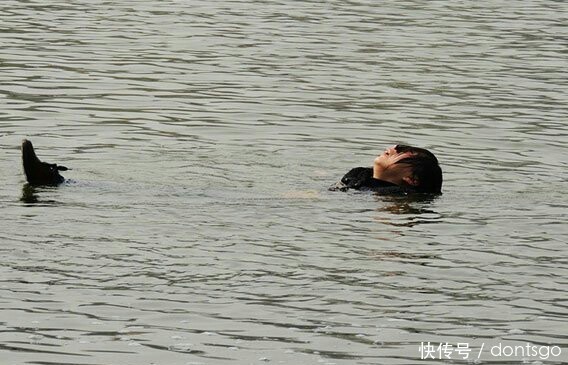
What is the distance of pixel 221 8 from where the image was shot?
31422mm

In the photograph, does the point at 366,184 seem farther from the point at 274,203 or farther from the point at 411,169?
the point at 274,203

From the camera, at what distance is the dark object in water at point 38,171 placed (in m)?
13.0

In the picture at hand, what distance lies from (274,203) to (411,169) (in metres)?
1.64

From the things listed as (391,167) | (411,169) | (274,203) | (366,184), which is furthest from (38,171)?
(411,169)

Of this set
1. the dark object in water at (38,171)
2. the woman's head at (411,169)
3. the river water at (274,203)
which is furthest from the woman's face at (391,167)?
the dark object in water at (38,171)

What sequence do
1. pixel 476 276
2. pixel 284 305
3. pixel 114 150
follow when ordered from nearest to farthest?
pixel 284 305 → pixel 476 276 → pixel 114 150

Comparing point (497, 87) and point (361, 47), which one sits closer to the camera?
point (497, 87)

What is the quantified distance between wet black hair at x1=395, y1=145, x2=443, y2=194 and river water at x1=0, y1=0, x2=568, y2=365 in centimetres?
15

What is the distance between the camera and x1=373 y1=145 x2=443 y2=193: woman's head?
1399 centimetres

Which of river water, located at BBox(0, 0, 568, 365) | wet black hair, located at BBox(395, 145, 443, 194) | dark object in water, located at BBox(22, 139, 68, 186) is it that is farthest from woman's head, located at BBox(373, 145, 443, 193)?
dark object in water, located at BBox(22, 139, 68, 186)

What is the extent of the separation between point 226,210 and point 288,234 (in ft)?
3.54

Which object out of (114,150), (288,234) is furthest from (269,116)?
(288,234)

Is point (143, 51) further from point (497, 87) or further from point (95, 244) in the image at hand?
point (95, 244)

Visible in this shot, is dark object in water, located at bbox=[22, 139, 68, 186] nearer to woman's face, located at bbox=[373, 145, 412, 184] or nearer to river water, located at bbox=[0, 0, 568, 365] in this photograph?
river water, located at bbox=[0, 0, 568, 365]
